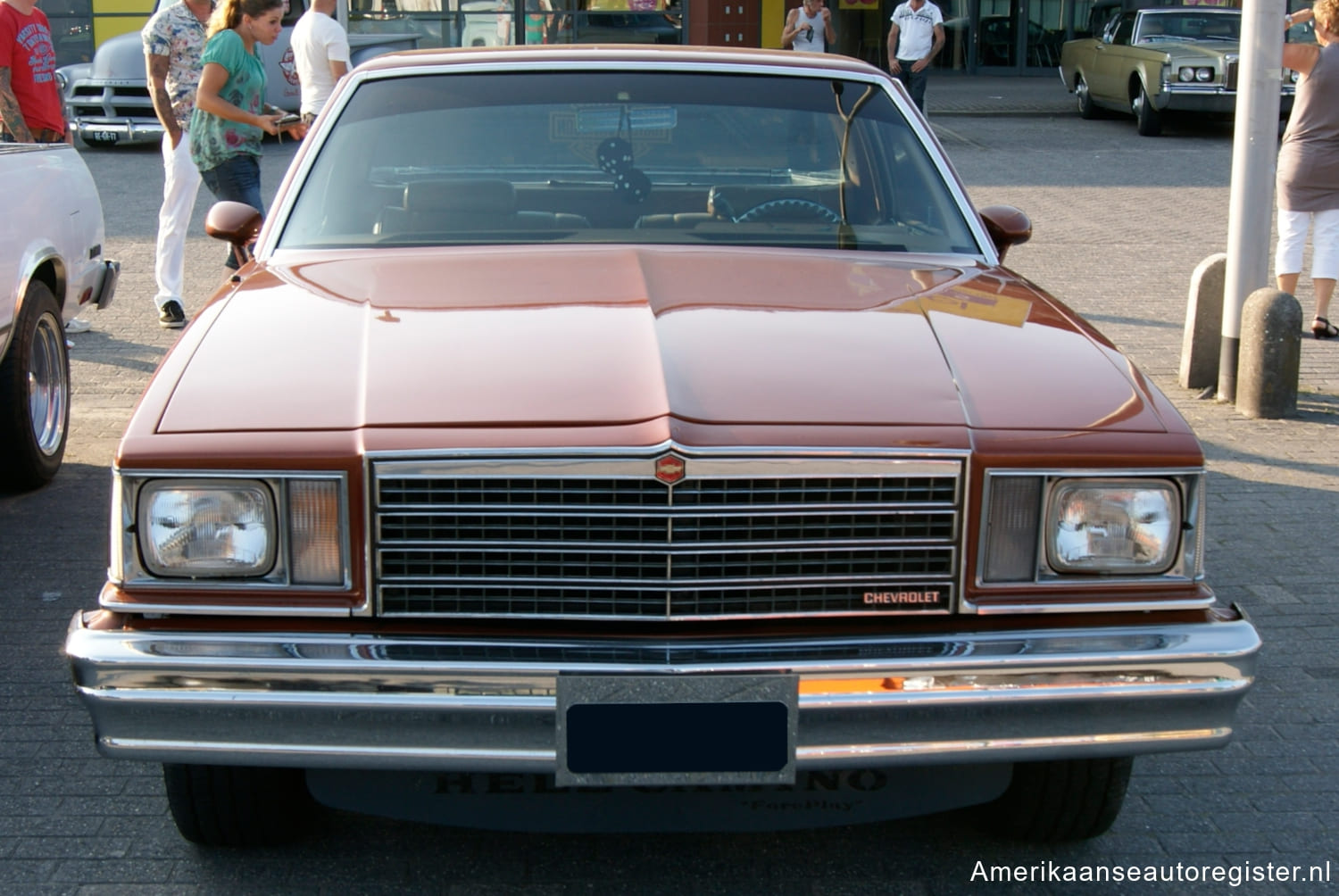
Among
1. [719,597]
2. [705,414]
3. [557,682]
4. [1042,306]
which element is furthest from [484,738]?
[1042,306]

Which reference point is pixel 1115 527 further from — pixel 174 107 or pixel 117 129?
pixel 117 129

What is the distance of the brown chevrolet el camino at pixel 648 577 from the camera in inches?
101

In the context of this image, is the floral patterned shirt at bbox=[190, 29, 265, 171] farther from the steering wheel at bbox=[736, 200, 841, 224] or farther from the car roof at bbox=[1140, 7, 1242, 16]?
the car roof at bbox=[1140, 7, 1242, 16]

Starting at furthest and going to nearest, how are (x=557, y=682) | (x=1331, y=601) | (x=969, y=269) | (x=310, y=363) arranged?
(x=1331, y=601), (x=969, y=269), (x=310, y=363), (x=557, y=682)

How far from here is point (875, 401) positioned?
272 centimetres

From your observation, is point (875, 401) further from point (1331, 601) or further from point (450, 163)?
point (1331, 601)

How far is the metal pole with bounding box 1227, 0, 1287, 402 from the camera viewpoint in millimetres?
6840

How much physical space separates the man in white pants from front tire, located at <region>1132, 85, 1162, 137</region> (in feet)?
44.6

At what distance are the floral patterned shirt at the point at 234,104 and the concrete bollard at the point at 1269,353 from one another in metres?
4.99

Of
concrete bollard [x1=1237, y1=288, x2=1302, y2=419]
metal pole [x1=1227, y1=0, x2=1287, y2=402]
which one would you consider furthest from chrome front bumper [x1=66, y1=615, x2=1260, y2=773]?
metal pole [x1=1227, y1=0, x2=1287, y2=402]

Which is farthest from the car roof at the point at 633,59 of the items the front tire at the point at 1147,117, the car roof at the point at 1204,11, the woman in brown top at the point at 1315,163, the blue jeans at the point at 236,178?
the car roof at the point at 1204,11

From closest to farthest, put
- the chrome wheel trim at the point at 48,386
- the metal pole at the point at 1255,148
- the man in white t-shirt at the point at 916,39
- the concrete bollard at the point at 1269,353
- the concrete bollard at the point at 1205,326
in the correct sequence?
the chrome wheel trim at the point at 48,386 < the concrete bollard at the point at 1269,353 < the metal pole at the point at 1255,148 < the concrete bollard at the point at 1205,326 < the man in white t-shirt at the point at 916,39

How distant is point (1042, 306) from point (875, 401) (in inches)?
38.1

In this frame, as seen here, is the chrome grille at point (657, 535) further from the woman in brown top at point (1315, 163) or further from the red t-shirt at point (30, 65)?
the red t-shirt at point (30, 65)
